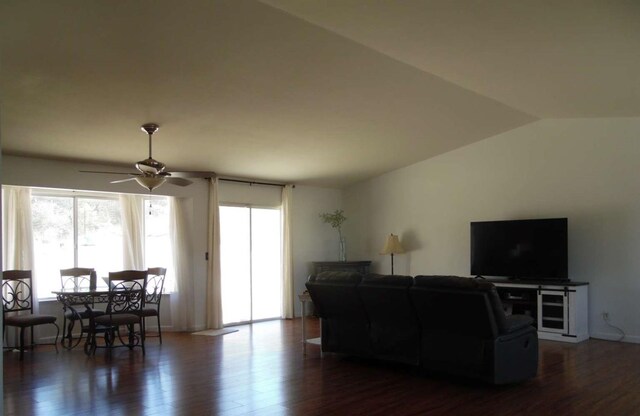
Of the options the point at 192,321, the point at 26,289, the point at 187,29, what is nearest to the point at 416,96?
the point at 187,29

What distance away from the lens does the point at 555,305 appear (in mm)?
6891

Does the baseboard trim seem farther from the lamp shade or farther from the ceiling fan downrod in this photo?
the ceiling fan downrod

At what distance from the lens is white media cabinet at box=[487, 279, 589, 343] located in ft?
22.0

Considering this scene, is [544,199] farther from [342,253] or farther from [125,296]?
[125,296]

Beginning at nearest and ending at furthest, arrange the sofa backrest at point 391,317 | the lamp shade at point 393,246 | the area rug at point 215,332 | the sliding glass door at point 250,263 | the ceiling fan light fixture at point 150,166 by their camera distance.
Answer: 1. the sofa backrest at point 391,317
2. the ceiling fan light fixture at point 150,166
3. the area rug at point 215,332
4. the sliding glass door at point 250,263
5. the lamp shade at point 393,246

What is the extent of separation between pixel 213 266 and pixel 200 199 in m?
1.10

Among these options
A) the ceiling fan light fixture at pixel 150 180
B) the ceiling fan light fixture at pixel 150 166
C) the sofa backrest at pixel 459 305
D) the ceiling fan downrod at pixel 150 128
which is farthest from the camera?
the ceiling fan downrod at pixel 150 128

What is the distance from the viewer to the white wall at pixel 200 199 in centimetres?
666

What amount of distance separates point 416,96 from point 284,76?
174cm

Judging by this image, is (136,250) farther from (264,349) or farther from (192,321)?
(264,349)

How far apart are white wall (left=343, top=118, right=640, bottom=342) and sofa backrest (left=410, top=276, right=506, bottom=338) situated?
328cm

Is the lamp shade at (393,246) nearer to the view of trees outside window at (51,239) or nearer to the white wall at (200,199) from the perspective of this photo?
the white wall at (200,199)

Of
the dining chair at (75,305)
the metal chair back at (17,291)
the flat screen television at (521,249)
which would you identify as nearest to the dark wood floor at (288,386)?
the dining chair at (75,305)

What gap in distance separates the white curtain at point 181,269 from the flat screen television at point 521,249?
14.8 feet
